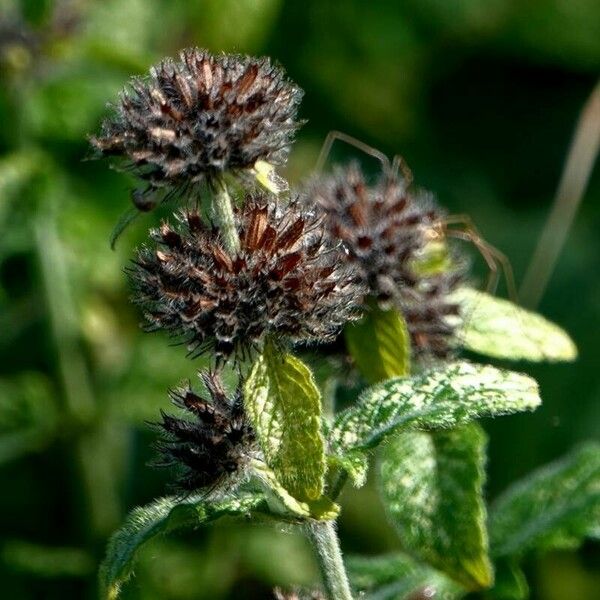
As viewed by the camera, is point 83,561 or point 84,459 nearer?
point 83,561

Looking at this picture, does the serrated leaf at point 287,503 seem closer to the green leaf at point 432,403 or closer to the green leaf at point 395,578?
the green leaf at point 432,403

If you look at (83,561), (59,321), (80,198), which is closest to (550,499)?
(83,561)

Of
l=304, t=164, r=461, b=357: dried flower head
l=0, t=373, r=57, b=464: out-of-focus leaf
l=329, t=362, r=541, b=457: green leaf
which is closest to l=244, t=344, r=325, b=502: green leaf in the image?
l=329, t=362, r=541, b=457: green leaf

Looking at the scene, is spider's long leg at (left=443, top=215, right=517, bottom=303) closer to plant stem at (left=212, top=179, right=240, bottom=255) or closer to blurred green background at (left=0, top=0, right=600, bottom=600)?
plant stem at (left=212, top=179, right=240, bottom=255)

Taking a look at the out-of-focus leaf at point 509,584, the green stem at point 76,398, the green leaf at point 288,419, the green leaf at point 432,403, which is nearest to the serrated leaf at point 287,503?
the green leaf at point 288,419

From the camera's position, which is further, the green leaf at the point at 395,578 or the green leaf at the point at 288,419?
the green leaf at the point at 395,578

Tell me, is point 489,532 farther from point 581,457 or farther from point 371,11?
point 371,11
